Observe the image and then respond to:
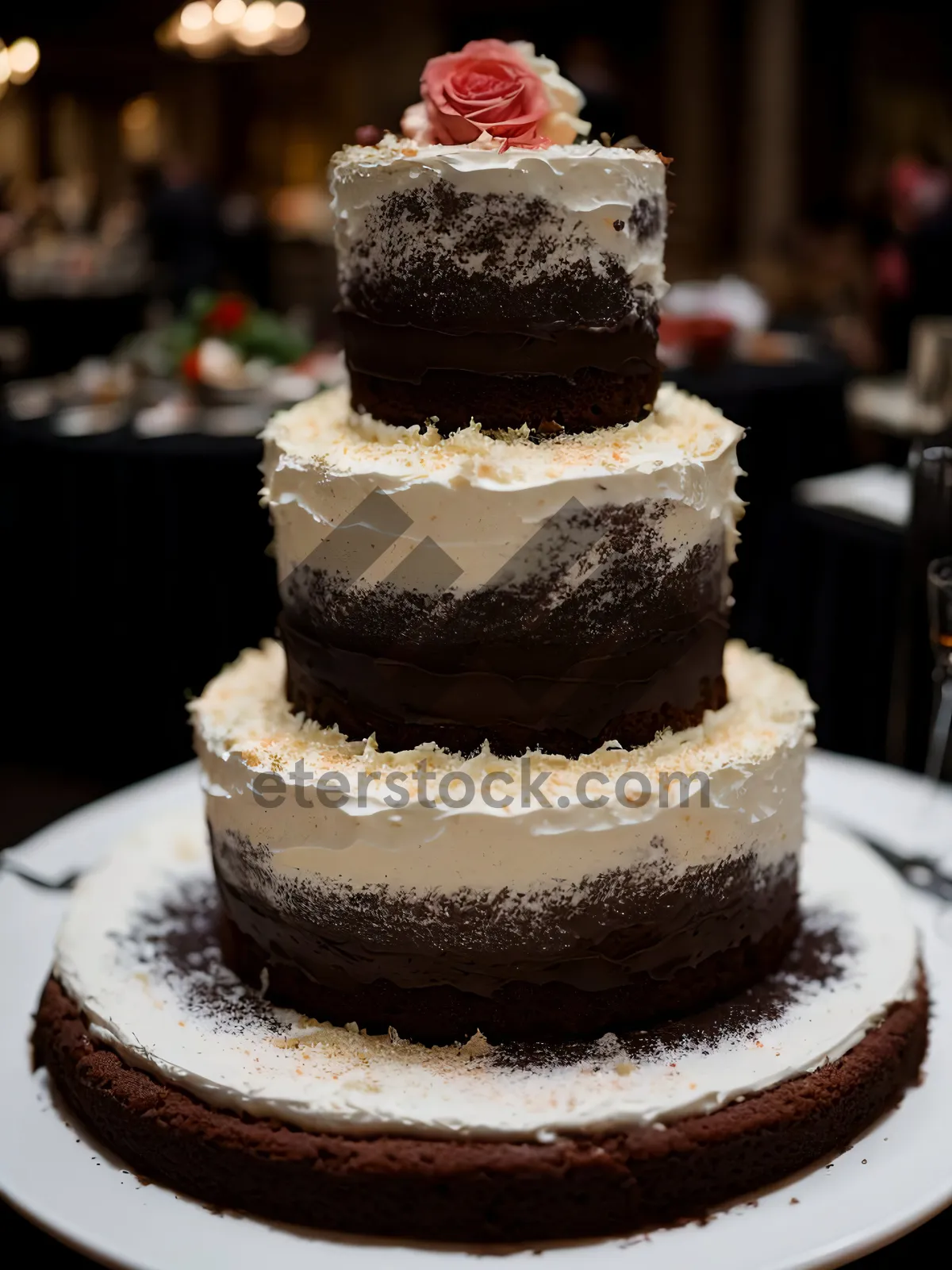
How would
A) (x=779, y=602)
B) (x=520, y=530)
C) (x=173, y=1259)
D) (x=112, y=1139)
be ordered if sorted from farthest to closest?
(x=779, y=602)
(x=112, y=1139)
(x=520, y=530)
(x=173, y=1259)

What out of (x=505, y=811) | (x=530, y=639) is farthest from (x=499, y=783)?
(x=530, y=639)

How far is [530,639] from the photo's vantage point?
70.8 inches

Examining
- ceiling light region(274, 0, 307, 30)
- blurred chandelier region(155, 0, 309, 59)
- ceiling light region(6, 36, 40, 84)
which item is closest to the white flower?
ceiling light region(6, 36, 40, 84)

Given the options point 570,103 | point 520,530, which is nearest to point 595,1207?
point 520,530

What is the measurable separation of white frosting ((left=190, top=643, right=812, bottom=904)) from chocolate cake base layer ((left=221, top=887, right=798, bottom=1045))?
0.44ft

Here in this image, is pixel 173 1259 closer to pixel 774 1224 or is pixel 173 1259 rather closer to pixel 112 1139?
pixel 112 1139

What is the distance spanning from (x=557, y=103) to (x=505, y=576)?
28.6 inches

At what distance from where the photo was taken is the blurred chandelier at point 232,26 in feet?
36.9

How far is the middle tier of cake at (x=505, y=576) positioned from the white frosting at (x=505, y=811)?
2.4 inches

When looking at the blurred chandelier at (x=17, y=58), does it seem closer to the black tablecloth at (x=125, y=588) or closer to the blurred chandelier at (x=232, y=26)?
the black tablecloth at (x=125, y=588)

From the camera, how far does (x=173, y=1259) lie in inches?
62.6

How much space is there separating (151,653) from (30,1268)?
10.4ft

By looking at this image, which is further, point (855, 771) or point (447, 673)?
point (855, 771)

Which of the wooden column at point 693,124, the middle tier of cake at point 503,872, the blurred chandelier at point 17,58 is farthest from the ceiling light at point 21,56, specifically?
the wooden column at point 693,124
